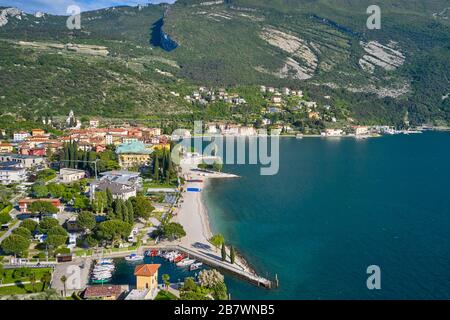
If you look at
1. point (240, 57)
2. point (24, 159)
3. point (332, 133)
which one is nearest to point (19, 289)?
point (24, 159)

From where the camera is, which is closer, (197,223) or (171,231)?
(171,231)

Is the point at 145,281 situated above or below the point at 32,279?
above

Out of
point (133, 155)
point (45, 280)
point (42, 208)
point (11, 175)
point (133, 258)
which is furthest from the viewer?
point (133, 155)

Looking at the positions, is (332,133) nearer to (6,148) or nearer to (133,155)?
(133,155)

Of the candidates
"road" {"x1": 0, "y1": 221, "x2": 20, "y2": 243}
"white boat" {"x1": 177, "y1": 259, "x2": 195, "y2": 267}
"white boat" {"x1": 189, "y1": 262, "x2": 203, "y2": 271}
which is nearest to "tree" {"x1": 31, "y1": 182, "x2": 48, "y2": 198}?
"road" {"x1": 0, "y1": 221, "x2": 20, "y2": 243}

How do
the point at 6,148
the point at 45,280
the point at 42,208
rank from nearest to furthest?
1. the point at 45,280
2. the point at 42,208
3. the point at 6,148

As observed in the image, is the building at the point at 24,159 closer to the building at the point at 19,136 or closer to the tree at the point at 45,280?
the building at the point at 19,136
